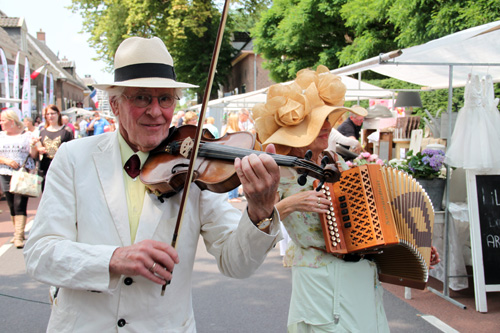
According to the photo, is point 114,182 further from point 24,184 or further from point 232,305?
point 24,184

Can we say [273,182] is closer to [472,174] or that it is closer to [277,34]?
[472,174]

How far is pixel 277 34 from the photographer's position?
24.7 m

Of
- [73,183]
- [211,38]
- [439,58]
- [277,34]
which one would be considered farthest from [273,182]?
[211,38]

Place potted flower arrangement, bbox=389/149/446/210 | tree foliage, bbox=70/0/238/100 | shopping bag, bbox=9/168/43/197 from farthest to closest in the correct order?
1. tree foliage, bbox=70/0/238/100
2. shopping bag, bbox=9/168/43/197
3. potted flower arrangement, bbox=389/149/446/210

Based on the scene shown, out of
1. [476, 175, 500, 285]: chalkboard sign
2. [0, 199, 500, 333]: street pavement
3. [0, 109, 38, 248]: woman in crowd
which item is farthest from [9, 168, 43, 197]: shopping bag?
[476, 175, 500, 285]: chalkboard sign

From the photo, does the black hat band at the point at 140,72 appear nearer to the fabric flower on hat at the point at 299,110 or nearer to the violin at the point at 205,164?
the violin at the point at 205,164

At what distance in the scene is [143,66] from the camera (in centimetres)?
172

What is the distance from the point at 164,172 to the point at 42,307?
338 cm

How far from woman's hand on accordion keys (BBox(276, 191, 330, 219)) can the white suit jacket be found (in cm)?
53

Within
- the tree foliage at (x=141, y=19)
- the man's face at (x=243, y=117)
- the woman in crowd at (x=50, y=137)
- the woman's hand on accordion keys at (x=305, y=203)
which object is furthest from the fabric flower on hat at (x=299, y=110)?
the tree foliage at (x=141, y=19)

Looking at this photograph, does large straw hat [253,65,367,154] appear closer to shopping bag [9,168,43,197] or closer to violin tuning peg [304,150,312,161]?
violin tuning peg [304,150,312,161]

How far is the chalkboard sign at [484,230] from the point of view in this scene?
13.3ft

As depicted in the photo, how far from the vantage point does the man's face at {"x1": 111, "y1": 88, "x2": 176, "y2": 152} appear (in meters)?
1.71

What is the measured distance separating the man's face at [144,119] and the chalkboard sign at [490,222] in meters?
3.47
